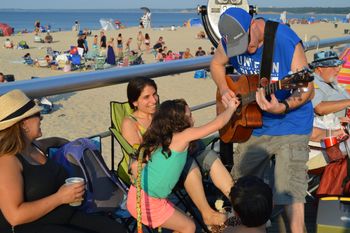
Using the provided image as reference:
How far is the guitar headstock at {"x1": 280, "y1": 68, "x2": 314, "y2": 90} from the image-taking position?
9.43 feet

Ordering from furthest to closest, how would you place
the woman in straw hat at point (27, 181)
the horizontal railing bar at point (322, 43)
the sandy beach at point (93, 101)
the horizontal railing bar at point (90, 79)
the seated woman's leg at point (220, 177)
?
the sandy beach at point (93, 101) → the horizontal railing bar at point (322, 43) → the seated woman's leg at point (220, 177) → the horizontal railing bar at point (90, 79) → the woman in straw hat at point (27, 181)

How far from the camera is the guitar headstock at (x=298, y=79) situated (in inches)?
113

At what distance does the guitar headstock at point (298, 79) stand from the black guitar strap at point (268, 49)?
0.77ft

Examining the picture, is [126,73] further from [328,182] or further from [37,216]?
[328,182]

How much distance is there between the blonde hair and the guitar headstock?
155 centimetres

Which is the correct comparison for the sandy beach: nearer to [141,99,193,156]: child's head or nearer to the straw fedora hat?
[141,99,193,156]: child's head

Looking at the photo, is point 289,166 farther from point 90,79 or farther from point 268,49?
point 90,79

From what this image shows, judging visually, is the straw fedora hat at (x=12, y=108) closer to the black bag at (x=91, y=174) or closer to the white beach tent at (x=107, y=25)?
the black bag at (x=91, y=174)

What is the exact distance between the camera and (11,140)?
256 cm

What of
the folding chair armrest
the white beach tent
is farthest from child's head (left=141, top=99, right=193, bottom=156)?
the white beach tent

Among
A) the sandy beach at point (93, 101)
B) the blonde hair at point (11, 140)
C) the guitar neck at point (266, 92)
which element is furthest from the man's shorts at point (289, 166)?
the sandy beach at point (93, 101)

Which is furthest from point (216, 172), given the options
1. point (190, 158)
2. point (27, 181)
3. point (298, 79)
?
point (27, 181)

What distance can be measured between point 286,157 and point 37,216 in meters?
1.67

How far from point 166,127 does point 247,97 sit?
57cm
